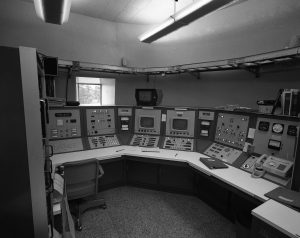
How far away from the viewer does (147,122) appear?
10.4 ft

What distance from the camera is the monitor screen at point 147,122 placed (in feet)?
10.3

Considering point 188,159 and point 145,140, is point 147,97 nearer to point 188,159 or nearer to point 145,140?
point 145,140

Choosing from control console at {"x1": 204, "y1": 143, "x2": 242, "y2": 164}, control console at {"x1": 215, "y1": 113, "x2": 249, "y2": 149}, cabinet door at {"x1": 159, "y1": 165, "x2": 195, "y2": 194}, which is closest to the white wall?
control console at {"x1": 215, "y1": 113, "x2": 249, "y2": 149}

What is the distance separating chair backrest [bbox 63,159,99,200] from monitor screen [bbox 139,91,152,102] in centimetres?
143

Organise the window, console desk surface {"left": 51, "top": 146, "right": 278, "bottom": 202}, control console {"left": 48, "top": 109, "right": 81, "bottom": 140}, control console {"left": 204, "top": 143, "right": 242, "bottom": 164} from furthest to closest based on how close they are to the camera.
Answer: the window < control console {"left": 48, "top": 109, "right": 81, "bottom": 140} < control console {"left": 204, "top": 143, "right": 242, "bottom": 164} < console desk surface {"left": 51, "top": 146, "right": 278, "bottom": 202}

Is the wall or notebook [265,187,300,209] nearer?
notebook [265,187,300,209]

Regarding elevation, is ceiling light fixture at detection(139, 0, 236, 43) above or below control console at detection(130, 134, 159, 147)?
above

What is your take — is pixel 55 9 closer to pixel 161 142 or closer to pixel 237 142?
pixel 161 142

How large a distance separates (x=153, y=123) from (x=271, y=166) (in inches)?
69.9

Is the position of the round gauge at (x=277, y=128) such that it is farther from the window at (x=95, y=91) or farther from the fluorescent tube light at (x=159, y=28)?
the window at (x=95, y=91)

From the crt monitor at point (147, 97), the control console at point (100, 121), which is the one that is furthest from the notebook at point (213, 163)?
the control console at point (100, 121)

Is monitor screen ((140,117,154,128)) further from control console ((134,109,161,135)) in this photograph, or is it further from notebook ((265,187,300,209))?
notebook ((265,187,300,209))

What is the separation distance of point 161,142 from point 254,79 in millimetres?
1668

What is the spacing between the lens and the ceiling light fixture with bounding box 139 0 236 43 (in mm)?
1824
